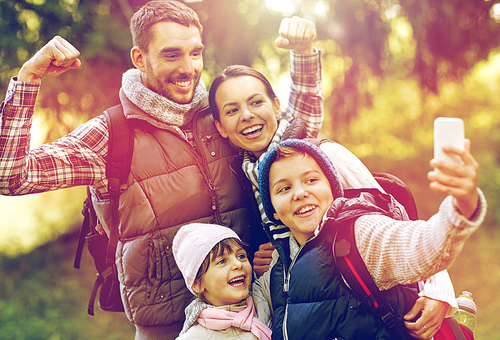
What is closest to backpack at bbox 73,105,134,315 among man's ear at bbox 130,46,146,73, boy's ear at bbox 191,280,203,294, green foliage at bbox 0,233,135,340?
man's ear at bbox 130,46,146,73

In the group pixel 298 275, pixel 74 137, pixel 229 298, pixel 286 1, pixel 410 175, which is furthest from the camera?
pixel 410 175

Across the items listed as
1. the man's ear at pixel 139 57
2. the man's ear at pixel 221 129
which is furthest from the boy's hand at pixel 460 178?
the man's ear at pixel 139 57

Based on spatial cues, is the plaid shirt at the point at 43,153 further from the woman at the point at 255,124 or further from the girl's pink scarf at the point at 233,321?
the girl's pink scarf at the point at 233,321

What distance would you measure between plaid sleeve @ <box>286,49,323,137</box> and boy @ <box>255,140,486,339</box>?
0.92m

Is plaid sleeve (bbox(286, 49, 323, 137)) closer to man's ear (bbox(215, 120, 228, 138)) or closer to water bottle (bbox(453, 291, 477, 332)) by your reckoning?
man's ear (bbox(215, 120, 228, 138))

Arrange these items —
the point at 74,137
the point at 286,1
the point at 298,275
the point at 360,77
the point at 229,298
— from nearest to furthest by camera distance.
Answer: the point at 298,275 < the point at 229,298 < the point at 74,137 < the point at 286,1 < the point at 360,77

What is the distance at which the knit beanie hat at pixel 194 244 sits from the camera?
1.90 metres

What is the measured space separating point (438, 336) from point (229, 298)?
92 cm

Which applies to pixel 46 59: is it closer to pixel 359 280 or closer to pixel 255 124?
pixel 255 124

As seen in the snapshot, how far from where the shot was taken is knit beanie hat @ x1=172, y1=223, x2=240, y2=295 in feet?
6.24

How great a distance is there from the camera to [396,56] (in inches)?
210

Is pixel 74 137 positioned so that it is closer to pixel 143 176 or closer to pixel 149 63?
pixel 143 176

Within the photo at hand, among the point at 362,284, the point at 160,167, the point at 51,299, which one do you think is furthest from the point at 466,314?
the point at 51,299

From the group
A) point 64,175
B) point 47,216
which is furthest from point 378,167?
point 47,216
